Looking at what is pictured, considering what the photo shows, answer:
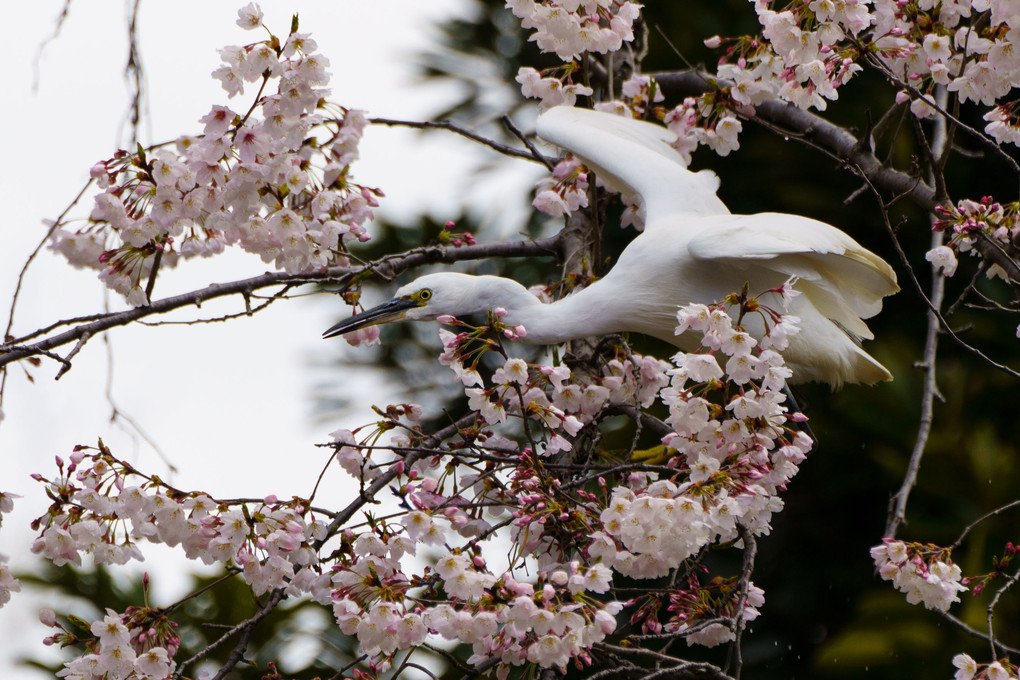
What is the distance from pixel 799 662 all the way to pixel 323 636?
191 centimetres

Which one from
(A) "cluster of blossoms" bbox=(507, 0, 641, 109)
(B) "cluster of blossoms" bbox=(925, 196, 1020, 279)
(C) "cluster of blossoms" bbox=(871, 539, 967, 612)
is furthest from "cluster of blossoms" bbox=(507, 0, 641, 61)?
(C) "cluster of blossoms" bbox=(871, 539, 967, 612)

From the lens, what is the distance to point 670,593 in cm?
196

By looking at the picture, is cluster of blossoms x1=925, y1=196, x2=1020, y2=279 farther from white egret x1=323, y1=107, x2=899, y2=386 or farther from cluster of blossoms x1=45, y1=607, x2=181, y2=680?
cluster of blossoms x1=45, y1=607, x2=181, y2=680

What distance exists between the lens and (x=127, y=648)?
1867mm

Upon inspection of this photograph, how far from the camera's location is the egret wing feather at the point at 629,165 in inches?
110

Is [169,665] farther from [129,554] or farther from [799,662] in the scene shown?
[799,662]

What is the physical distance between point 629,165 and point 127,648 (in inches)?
65.5

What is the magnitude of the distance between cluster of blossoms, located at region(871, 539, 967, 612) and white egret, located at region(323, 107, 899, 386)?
23.9 inches

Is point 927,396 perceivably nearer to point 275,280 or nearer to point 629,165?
point 629,165

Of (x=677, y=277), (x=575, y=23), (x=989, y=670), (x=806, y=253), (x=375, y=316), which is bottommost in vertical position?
(x=989, y=670)

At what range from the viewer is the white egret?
2.45 metres

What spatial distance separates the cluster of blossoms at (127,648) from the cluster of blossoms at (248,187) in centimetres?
77

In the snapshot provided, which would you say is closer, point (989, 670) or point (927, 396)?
point (989, 670)

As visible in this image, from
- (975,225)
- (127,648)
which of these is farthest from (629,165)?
(127,648)
